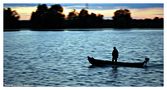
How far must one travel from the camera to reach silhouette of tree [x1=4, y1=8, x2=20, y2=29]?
9098 millimetres

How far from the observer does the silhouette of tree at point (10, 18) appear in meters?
9.10

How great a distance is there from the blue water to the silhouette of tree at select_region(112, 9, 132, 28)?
40 centimetres

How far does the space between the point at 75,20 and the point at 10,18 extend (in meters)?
1.42

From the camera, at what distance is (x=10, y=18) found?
9203 mm

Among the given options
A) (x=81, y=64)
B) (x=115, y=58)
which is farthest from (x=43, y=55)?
(x=115, y=58)

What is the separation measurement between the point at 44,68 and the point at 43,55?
1383 mm

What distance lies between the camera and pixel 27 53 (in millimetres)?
11180

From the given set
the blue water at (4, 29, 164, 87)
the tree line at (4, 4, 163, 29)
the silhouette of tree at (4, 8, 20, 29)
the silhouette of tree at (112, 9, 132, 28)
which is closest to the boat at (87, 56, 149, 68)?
the blue water at (4, 29, 164, 87)

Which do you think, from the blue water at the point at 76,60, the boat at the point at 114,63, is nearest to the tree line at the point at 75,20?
the blue water at the point at 76,60

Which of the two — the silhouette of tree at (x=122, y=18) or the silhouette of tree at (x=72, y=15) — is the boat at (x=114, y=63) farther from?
the silhouette of tree at (x=72, y=15)

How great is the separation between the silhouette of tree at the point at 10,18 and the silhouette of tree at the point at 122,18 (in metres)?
2.06

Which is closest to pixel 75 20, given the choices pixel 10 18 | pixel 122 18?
pixel 122 18

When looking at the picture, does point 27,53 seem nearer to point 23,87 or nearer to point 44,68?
point 44,68

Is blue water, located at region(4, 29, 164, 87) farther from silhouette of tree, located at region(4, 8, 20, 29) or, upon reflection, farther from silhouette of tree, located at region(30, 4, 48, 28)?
silhouette of tree, located at region(30, 4, 48, 28)
